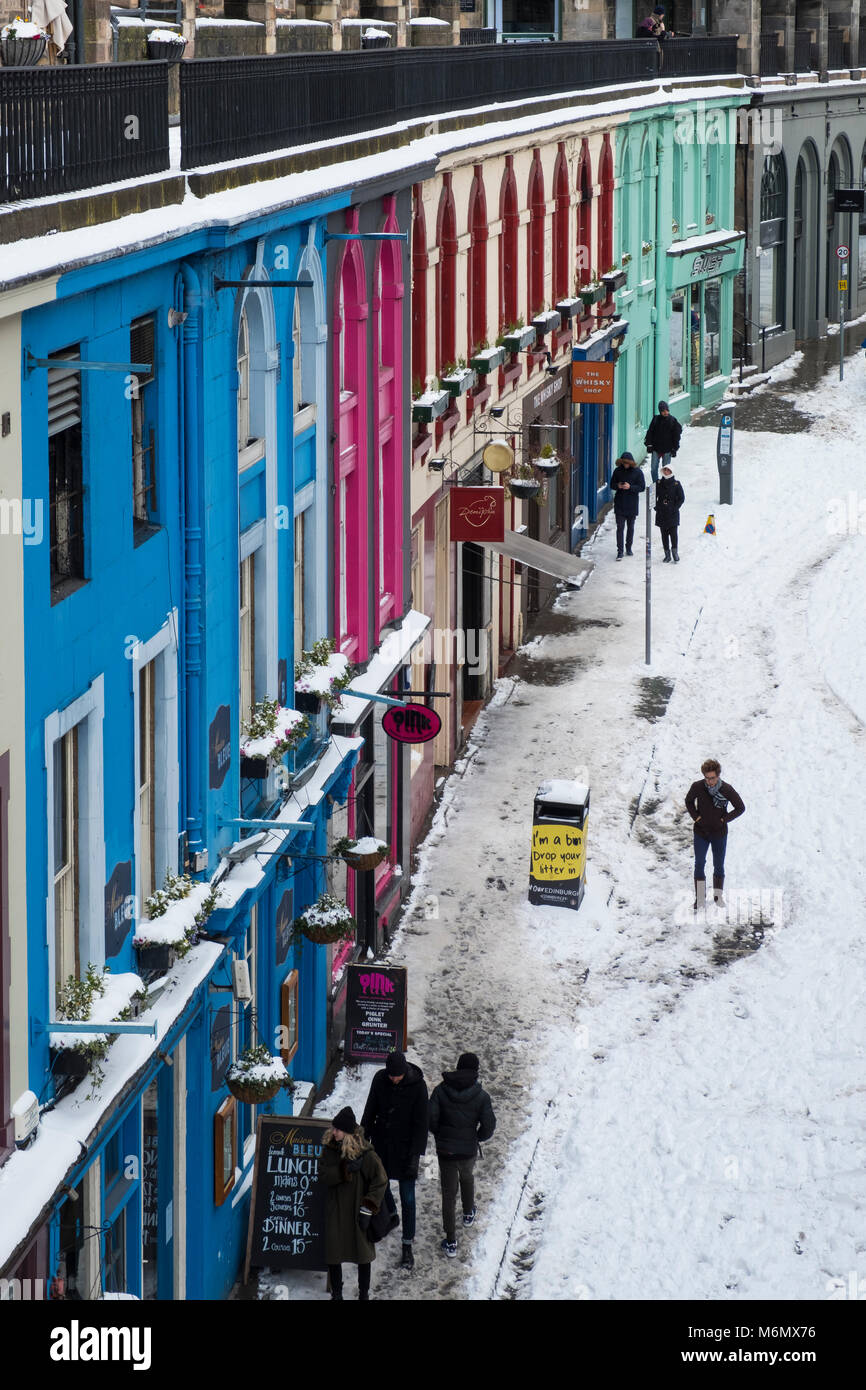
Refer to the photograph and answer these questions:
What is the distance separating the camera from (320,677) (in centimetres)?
1680

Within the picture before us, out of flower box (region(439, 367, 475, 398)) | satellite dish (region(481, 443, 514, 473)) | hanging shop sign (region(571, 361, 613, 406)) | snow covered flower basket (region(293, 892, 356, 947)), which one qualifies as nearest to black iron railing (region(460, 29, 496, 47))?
hanging shop sign (region(571, 361, 613, 406))

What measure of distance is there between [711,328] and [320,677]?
109ft

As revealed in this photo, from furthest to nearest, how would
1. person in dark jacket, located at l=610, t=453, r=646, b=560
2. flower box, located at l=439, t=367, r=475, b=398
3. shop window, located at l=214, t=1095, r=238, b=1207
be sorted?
person in dark jacket, located at l=610, t=453, r=646, b=560
flower box, located at l=439, t=367, r=475, b=398
shop window, located at l=214, t=1095, r=238, b=1207

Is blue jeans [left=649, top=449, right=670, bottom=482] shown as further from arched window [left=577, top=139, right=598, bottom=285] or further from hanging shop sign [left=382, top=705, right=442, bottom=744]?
hanging shop sign [left=382, top=705, right=442, bottom=744]

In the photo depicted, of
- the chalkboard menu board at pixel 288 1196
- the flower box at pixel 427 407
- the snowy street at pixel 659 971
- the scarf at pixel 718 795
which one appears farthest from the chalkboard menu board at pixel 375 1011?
the flower box at pixel 427 407

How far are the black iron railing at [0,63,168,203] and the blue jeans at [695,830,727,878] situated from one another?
10141mm

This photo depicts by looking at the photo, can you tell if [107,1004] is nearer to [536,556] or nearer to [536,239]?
[536,556]

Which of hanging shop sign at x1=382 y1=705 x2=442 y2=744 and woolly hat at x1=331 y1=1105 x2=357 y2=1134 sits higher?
hanging shop sign at x1=382 y1=705 x2=442 y2=744

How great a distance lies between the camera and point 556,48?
31.3 meters

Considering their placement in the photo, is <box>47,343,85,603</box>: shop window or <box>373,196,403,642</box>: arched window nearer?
<box>47,343,85,603</box>: shop window

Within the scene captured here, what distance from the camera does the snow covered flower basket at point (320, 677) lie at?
54.7 feet

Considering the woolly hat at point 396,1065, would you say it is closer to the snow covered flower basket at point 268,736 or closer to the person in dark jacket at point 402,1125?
the person in dark jacket at point 402,1125

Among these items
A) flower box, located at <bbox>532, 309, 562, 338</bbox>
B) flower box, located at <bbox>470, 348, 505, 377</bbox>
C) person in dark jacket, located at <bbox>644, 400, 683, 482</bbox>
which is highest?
flower box, located at <bbox>532, 309, 562, 338</bbox>

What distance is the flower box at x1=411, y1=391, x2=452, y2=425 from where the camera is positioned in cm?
2231
